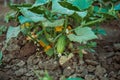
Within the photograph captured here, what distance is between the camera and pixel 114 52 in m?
2.18

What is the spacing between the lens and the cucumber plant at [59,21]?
5.96 ft

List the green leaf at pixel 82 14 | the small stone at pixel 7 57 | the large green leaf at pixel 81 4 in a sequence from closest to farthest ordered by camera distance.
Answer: the green leaf at pixel 82 14 < the large green leaf at pixel 81 4 < the small stone at pixel 7 57

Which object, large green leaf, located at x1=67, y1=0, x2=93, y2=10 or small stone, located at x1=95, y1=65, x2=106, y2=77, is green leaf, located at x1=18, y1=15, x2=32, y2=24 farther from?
small stone, located at x1=95, y1=65, x2=106, y2=77

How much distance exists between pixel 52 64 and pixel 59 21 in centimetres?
25

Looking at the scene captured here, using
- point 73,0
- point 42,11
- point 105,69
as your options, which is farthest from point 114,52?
point 42,11

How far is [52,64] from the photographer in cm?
198

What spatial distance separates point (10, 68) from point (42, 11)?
0.37 meters

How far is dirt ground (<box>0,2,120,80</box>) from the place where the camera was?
1946 mm

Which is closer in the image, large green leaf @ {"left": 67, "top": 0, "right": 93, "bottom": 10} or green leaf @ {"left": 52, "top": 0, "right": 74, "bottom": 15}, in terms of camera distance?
green leaf @ {"left": 52, "top": 0, "right": 74, "bottom": 15}

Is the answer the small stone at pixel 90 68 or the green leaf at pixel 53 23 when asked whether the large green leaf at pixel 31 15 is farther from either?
the small stone at pixel 90 68

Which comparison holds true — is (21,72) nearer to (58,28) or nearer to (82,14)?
(58,28)

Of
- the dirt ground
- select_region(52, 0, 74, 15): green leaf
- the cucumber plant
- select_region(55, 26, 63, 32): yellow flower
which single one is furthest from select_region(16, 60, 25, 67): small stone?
select_region(52, 0, 74, 15): green leaf

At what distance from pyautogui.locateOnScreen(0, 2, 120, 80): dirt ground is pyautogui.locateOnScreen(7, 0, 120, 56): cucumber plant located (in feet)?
0.20

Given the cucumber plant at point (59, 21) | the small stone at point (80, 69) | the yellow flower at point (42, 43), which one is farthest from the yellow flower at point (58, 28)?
the small stone at point (80, 69)
